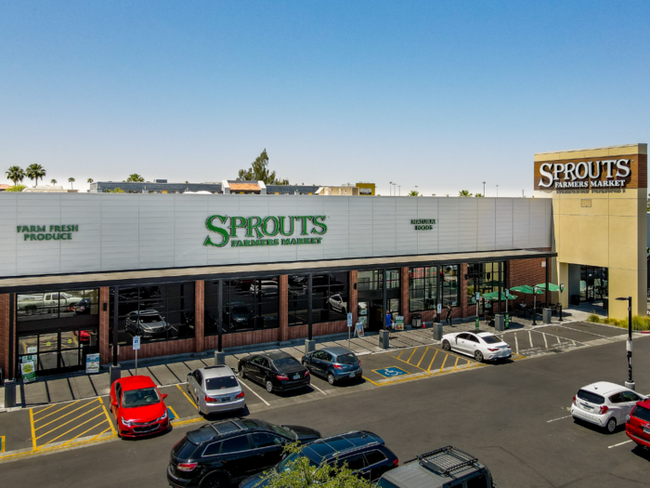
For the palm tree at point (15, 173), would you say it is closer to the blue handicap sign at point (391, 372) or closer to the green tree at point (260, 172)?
the green tree at point (260, 172)

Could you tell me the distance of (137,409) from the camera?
17.7 meters

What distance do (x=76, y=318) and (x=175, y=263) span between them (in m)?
5.97

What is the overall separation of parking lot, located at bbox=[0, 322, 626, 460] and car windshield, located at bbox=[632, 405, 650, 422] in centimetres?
998

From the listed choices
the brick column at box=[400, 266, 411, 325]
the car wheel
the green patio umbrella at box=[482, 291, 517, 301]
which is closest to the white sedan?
the brick column at box=[400, 266, 411, 325]

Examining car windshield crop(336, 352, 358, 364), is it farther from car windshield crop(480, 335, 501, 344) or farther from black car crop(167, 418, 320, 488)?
black car crop(167, 418, 320, 488)

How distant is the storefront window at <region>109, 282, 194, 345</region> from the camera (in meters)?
26.6

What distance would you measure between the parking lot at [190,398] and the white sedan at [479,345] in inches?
19.6

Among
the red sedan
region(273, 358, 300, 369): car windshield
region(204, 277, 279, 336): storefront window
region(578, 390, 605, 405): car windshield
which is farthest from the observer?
region(204, 277, 279, 336): storefront window

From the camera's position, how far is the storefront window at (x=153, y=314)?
87.2ft

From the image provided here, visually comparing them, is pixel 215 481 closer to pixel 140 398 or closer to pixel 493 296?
pixel 140 398

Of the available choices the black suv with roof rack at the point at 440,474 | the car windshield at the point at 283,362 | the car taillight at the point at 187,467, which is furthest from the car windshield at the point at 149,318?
the black suv with roof rack at the point at 440,474

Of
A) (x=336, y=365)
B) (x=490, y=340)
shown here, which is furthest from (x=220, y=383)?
(x=490, y=340)

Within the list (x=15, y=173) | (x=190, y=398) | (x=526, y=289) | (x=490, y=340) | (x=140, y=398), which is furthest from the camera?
(x=15, y=173)

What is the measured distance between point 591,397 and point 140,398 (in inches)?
644
